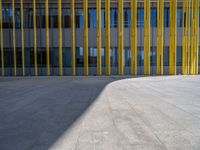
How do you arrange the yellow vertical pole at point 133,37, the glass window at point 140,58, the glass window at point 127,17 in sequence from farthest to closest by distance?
1. the glass window at point 127,17
2. the glass window at point 140,58
3. the yellow vertical pole at point 133,37

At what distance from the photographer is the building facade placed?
22.4 m

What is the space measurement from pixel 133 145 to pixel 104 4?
21.5m

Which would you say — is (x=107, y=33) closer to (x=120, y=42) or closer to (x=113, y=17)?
(x=120, y=42)

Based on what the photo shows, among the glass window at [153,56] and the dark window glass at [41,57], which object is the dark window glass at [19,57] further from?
the glass window at [153,56]

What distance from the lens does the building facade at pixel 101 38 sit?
2244 cm

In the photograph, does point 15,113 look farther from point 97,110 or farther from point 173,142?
point 173,142

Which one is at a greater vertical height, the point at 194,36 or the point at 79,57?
the point at 194,36

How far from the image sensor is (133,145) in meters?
4.35

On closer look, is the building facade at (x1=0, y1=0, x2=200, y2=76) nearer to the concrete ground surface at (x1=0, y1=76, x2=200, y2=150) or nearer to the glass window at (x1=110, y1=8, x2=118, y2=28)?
the glass window at (x1=110, y1=8, x2=118, y2=28)

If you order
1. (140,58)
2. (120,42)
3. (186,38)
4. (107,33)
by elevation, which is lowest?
(140,58)

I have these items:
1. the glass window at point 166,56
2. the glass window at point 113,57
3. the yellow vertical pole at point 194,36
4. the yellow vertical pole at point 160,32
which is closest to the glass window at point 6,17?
the glass window at point 113,57

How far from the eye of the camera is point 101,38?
23062mm

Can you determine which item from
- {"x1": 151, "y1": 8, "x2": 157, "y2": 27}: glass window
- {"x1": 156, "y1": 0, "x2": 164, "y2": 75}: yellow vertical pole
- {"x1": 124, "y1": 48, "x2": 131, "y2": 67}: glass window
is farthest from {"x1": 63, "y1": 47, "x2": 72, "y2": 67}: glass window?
{"x1": 151, "y1": 8, "x2": 157, "y2": 27}: glass window

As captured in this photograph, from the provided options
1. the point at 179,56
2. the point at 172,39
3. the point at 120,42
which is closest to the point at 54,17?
the point at 120,42
